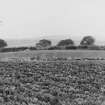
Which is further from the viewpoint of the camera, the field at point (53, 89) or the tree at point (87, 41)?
the tree at point (87, 41)

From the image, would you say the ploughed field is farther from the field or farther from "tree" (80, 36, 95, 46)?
"tree" (80, 36, 95, 46)

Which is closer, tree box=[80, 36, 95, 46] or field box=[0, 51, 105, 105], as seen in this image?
field box=[0, 51, 105, 105]

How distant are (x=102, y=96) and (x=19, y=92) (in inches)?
138

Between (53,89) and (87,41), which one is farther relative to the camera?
(87,41)

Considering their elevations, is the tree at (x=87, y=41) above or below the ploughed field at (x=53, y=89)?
above

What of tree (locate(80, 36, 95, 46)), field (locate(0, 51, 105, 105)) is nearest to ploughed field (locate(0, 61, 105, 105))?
field (locate(0, 51, 105, 105))

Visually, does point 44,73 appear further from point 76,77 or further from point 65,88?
point 65,88

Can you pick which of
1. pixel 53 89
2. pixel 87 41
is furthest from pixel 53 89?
pixel 87 41

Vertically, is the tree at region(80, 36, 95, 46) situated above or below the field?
above

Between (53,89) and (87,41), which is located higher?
(87,41)

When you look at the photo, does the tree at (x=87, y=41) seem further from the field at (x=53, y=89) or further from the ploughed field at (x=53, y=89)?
the field at (x=53, y=89)

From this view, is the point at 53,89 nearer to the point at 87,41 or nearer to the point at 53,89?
the point at 53,89

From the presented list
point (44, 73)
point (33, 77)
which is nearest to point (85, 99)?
point (33, 77)

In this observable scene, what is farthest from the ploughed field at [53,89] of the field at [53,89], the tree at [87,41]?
the tree at [87,41]
